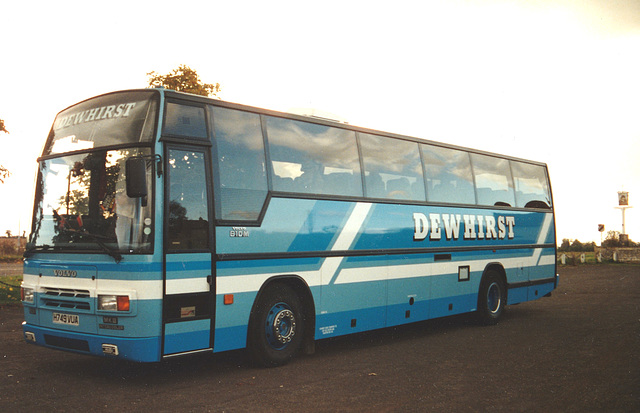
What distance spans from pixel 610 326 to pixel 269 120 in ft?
27.3

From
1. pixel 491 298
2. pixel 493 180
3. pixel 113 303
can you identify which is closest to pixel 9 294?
pixel 113 303

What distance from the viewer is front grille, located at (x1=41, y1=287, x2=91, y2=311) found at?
24.9ft

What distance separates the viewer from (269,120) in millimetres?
9195

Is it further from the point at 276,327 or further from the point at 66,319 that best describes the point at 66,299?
the point at 276,327

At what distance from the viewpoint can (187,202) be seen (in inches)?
308

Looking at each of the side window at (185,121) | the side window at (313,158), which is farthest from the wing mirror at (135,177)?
the side window at (313,158)

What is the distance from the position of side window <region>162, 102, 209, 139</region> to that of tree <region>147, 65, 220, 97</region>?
11660 mm

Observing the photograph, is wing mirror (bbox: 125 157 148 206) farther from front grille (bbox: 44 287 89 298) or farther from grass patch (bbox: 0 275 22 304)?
grass patch (bbox: 0 275 22 304)

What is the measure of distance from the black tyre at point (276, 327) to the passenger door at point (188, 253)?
32.8 inches

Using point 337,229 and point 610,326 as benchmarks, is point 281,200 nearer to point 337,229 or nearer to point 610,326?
point 337,229

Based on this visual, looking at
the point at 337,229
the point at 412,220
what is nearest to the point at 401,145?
the point at 412,220

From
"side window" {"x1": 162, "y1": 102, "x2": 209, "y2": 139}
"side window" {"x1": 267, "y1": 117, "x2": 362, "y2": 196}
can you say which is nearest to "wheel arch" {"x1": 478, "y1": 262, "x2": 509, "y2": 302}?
"side window" {"x1": 267, "y1": 117, "x2": 362, "y2": 196}

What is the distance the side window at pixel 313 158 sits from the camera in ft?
30.1

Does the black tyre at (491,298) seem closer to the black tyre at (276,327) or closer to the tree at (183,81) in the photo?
the black tyre at (276,327)
